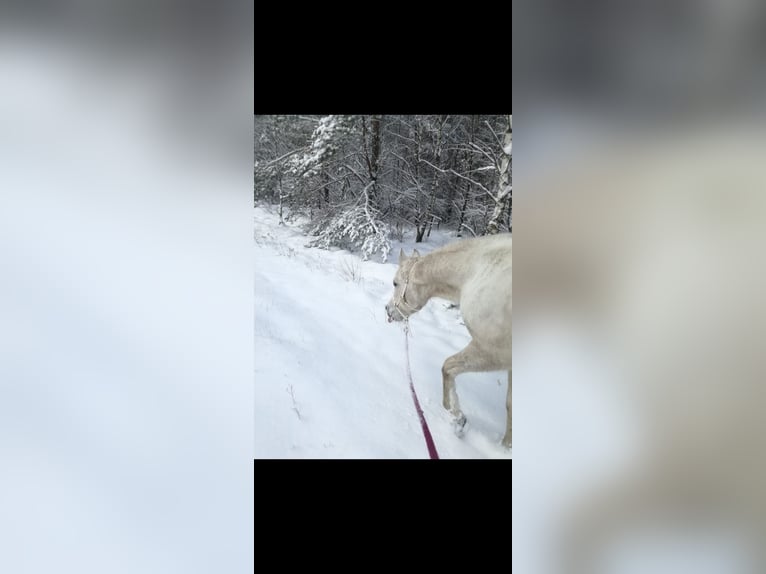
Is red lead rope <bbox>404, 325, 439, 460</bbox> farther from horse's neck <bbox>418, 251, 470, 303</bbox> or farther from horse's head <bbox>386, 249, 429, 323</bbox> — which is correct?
horse's neck <bbox>418, 251, 470, 303</bbox>

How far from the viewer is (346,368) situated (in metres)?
Answer: 1.63

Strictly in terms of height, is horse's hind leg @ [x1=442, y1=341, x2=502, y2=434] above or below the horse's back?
below

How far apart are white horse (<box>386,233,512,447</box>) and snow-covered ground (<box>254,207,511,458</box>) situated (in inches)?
1.3

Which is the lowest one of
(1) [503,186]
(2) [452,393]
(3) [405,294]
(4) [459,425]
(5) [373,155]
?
(4) [459,425]

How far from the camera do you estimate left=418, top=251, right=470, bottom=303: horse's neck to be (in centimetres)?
167

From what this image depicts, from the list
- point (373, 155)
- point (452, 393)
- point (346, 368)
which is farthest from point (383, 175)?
point (452, 393)
